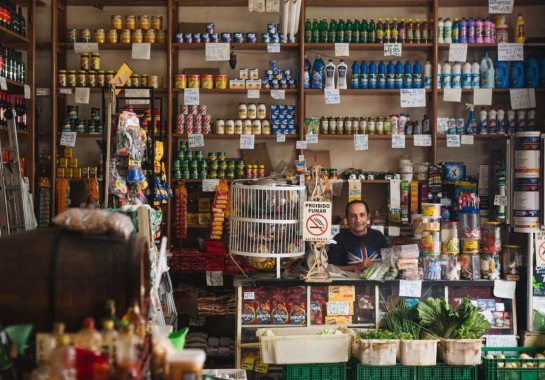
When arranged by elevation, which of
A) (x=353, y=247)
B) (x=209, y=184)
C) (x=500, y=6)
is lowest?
(x=353, y=247)

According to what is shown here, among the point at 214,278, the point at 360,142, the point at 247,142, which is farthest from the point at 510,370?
the point at 247,142

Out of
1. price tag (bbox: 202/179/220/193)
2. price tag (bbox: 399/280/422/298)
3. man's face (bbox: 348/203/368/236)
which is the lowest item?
price tag (bbox: 399/280/422/298)

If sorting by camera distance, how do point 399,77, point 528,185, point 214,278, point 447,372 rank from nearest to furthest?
point 447,372 < point 528,185 < point 214,278 < point 399,77

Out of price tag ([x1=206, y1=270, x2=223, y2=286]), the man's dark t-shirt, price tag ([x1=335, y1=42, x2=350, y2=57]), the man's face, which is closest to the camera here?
the man's dark t-shirt

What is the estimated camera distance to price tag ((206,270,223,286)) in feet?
22.5

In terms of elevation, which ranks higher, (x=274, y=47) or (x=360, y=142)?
(x=274, y=47)

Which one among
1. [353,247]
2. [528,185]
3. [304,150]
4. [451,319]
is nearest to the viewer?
[451,319]

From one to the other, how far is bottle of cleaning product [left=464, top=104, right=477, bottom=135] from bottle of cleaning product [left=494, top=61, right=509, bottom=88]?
0.32 m

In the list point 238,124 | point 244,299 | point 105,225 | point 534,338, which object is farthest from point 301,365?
point 238,124

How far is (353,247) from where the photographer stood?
630 centimetres

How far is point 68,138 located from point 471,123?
3869 millimetres

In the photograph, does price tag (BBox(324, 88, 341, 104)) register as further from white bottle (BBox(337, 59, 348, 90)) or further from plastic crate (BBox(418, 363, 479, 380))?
plastic crate (BBox(418, 363, 479, 380))

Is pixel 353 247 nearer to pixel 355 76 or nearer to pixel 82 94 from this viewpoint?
pixel 355 76

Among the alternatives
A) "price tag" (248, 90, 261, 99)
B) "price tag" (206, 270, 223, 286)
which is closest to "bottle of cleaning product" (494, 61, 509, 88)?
"price tag" (248, 90, 261, 99)
